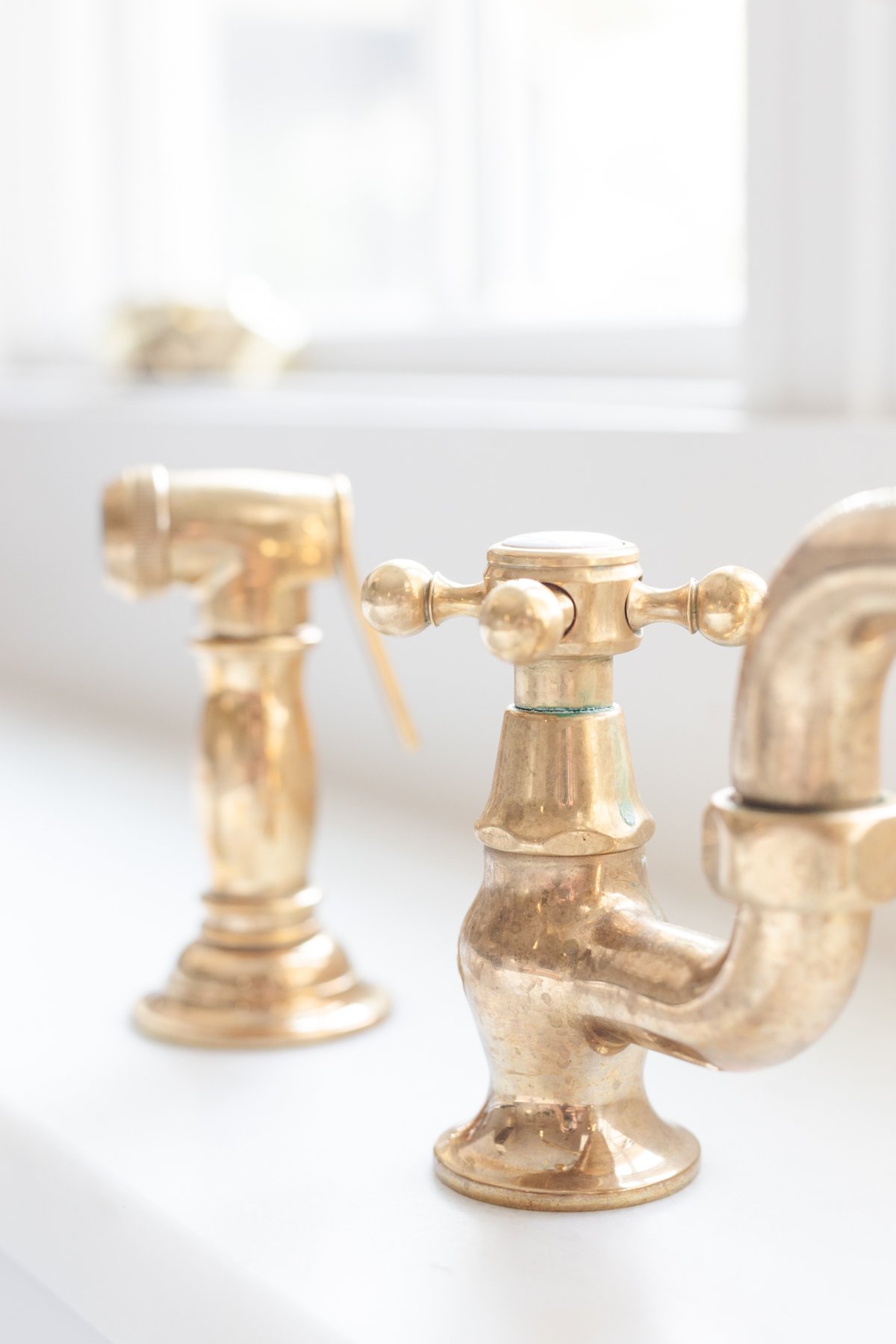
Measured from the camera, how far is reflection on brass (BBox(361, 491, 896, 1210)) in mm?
310

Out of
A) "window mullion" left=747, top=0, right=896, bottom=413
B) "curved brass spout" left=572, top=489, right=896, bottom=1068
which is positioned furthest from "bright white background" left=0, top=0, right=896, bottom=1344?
"curved brass spout" left=572, top=489, right=896, bottom=1068

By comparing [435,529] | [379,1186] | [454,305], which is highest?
[454,305]

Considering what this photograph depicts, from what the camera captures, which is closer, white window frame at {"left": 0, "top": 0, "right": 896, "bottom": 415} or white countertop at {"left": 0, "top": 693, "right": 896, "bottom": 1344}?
white countertop at {"left": 0, "top": 693, "right": 896, "bottom": 1344}

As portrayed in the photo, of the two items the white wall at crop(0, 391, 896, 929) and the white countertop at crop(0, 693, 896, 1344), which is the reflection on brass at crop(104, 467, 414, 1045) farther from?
the white wall at crop(0, 391, 896, 929)

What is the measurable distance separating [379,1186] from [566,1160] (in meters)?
0.05

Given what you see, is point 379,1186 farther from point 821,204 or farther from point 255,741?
point 821,204

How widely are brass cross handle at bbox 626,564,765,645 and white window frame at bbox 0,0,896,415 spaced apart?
326mm

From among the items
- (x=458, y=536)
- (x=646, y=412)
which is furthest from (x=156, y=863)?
(x=646, y=412)

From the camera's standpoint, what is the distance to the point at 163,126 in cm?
155

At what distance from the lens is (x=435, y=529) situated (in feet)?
2.73

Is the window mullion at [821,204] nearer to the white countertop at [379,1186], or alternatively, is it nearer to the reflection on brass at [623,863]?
the white countertop at [379,1186]

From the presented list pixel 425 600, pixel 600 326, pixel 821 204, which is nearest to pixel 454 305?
pixel 600 326

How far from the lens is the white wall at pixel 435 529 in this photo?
67cm

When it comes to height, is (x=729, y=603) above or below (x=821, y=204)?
below
